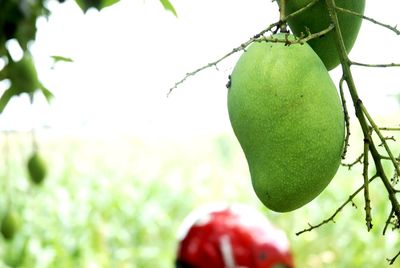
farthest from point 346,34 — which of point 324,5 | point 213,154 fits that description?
point 213,154

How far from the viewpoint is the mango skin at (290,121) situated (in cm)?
58

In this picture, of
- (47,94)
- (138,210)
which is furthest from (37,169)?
(138,210)

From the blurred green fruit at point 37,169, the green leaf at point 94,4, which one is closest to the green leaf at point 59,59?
the green leaf at point 94,4

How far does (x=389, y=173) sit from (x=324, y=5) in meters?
2.00

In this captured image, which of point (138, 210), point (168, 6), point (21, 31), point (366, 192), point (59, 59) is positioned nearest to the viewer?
point (366, 192)

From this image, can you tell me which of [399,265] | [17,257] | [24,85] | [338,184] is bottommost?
[399,265]

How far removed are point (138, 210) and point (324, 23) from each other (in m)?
2.96

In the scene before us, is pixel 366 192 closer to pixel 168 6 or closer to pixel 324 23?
pixel 324 23

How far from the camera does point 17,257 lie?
9.18 ft

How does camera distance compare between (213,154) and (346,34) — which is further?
(213,154)

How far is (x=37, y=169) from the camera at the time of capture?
5.33 feet

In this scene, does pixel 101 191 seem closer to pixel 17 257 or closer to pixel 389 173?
pixel 17 257

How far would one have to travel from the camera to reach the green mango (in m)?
0.62

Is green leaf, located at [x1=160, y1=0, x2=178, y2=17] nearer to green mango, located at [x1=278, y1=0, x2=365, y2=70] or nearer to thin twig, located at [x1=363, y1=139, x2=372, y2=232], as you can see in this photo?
green mango, located at [x1=278, y1=0, x2=365, y2=70]
